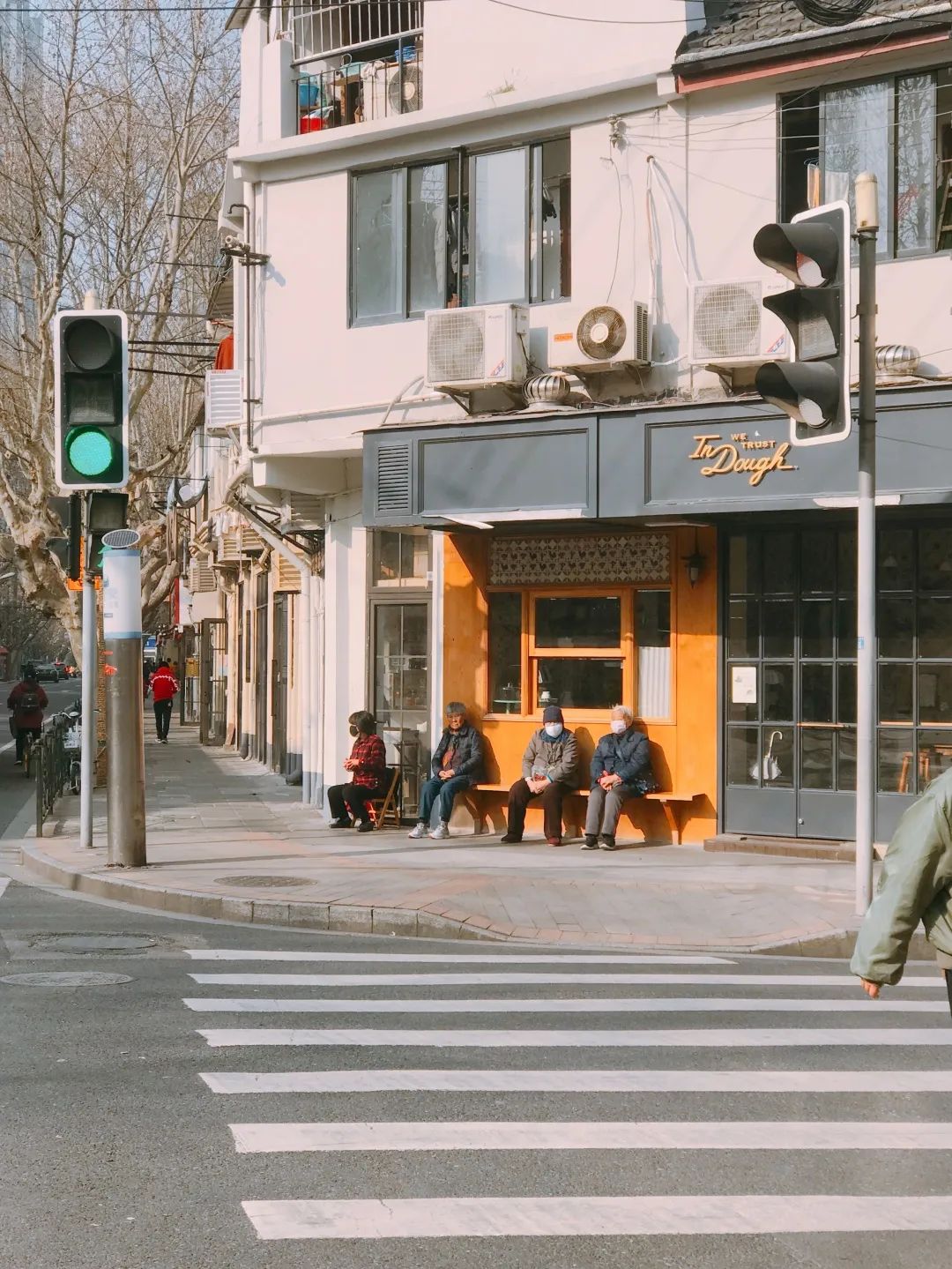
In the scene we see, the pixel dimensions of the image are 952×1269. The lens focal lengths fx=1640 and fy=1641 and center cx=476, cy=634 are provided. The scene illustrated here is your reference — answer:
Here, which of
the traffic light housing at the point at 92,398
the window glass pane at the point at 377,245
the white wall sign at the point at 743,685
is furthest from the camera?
the window glass pane at the point at 377,245

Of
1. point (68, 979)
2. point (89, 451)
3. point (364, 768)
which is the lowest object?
point (68, 979)

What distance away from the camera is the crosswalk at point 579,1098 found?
497 cm

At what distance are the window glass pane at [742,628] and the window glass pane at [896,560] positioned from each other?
124 centimetres

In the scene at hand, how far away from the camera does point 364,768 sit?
1669 cm

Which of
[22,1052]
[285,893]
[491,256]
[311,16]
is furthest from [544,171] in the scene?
[22,1052]

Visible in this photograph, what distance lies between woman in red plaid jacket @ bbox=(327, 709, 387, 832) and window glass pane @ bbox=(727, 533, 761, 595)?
4.10m

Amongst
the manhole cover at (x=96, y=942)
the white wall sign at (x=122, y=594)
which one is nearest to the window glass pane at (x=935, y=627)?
the white wall sign at (x=122, y=594)

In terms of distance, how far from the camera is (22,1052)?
696 cm

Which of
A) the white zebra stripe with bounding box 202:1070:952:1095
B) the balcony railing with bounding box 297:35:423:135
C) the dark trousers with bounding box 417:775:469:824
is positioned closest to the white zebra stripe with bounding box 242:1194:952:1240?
the white zebra stripe with bounding box 202:1070:952:1095

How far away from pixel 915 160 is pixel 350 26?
6.82m

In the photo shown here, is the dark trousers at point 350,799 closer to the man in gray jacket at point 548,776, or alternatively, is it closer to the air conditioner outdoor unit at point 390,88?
the man in gray jacket at point 548,776

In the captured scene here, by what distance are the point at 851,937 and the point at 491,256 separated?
8.33m

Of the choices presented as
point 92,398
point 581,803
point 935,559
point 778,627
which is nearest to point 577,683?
point 581,803

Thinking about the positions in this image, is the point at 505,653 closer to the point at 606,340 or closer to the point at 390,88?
the point at 606,340
